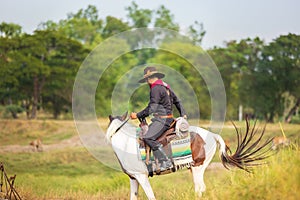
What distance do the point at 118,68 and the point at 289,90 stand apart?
11061 mm

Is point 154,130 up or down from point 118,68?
down

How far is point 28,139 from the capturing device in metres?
27.2

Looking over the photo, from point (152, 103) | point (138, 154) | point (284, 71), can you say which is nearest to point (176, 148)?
point (138, 154)

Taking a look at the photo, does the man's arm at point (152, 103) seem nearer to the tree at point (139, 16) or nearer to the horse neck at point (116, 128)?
the horse neck at point (116, 128)

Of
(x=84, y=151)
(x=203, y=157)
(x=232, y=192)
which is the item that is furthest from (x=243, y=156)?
(x=84, y=151)

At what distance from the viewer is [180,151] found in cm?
870

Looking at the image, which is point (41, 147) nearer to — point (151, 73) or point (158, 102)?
point (151, 73)

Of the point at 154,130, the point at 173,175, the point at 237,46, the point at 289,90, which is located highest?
the point at 237,46

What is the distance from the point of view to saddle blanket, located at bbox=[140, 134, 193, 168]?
8.68 meters

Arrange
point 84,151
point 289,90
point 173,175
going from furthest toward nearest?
1. point 289,90
2. point 84,151
3. point 173,175

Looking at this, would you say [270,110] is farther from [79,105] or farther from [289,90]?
[79,105]

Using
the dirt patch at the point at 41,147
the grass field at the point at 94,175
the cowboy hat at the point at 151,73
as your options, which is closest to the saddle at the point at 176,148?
the grass field at the point at 94,175

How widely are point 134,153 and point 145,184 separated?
521mm

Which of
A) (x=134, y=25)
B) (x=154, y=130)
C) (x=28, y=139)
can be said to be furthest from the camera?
(x=134, y=25)
